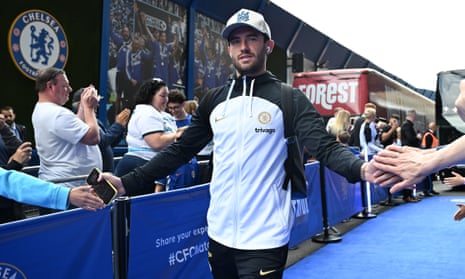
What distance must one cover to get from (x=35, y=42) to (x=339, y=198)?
6229 mm

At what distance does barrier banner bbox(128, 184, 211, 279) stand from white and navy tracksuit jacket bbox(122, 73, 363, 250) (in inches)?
38.5

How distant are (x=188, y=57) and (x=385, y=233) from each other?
765 cm

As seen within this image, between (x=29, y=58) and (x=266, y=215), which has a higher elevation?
(x=29, y=58)

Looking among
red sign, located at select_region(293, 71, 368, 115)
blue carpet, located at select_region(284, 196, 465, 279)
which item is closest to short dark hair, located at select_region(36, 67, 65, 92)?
blue carpet, located at select_region(284, 196, 465, 279)

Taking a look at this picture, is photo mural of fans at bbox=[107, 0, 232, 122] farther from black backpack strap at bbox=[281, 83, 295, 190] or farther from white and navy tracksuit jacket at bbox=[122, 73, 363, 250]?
black backpack strap at bbox=[281, 83, 295, 190]

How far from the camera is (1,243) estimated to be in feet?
7.42

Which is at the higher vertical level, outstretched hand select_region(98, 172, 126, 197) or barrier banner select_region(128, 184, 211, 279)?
outstretched hand select_region(98, 172, 126, 197)

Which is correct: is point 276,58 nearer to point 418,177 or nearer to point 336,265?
point 336,265

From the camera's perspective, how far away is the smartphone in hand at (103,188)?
7.94ft

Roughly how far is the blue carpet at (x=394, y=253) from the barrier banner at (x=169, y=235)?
1545mm

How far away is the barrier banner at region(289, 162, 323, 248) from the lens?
6.27 metres

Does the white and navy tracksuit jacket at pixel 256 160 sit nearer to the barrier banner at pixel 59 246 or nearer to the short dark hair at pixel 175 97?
the barrier banner at pixel 59 246

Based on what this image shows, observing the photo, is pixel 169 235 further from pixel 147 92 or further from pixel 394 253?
pixel 394 253

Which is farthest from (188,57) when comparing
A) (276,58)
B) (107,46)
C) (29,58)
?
(276,58)
